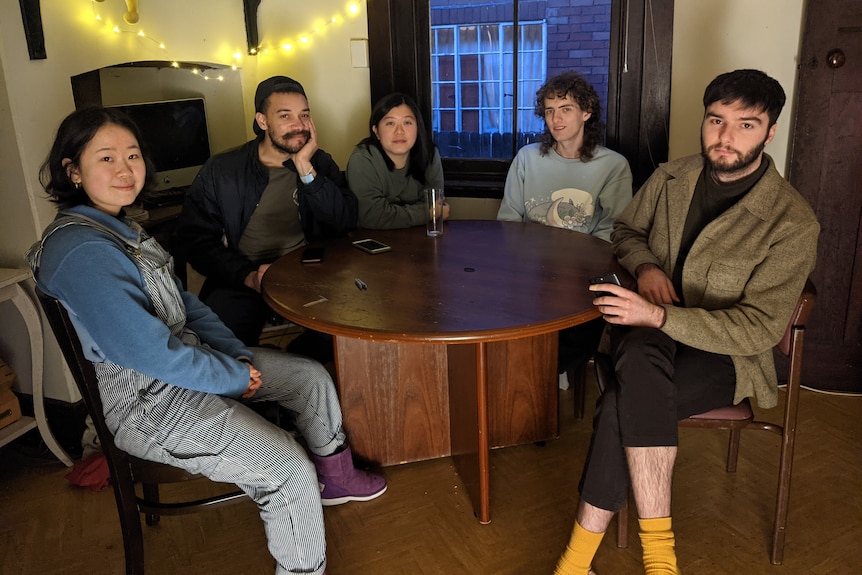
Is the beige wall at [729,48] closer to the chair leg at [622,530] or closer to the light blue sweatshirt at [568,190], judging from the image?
the light blue sweatshirt at [568,190]

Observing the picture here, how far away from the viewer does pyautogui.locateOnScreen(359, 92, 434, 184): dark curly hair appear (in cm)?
272

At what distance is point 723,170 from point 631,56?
3.58 feet

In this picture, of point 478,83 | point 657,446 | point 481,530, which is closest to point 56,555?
point 481,530

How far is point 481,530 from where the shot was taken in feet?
6.87

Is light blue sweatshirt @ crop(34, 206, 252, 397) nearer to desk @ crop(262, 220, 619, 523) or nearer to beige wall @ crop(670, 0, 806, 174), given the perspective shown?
desk @ crop(262, 220, 619, 523)

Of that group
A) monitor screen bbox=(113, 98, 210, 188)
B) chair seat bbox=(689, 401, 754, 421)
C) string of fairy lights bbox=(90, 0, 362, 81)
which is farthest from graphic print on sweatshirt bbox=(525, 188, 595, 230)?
monitor screen bbox=(113, 98, 210, 188)

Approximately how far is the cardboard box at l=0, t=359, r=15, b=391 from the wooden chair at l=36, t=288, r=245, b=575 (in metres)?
0.93

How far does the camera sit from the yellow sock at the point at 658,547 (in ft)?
5.63

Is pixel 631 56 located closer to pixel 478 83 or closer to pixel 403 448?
pixel 478 83

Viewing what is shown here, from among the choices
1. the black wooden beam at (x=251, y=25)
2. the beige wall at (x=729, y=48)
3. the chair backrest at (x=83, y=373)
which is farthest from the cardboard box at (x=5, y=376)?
the beige wall at (x=729, y=48)

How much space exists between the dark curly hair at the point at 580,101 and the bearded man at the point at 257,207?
0.80 meters

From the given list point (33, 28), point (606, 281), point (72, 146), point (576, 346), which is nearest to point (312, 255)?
point (72, 146)

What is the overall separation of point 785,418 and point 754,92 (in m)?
0.82

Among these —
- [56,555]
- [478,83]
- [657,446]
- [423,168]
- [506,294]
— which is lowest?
[56,555]
